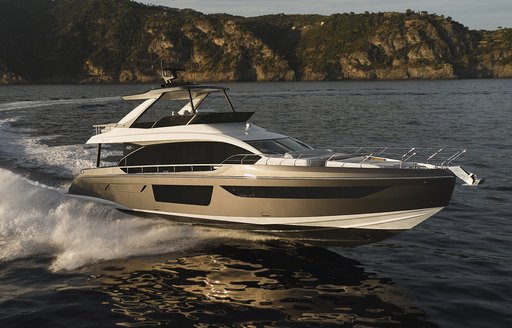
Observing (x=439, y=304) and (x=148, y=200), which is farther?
(x=148, y=200)

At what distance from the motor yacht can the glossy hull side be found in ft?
0.07

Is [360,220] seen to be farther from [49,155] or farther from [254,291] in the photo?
[49,155]

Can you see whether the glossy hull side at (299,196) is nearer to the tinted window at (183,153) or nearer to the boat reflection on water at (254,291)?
the tinted window at (183,153)

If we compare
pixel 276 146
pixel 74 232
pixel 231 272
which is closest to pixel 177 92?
pixel 276 146

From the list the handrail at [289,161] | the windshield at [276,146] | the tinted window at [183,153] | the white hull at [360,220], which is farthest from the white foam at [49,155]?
the white hull at [360,220]

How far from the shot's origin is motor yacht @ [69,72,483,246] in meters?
10.0

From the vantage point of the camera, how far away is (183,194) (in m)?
12.0

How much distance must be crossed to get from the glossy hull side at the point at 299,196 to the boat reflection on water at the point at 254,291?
0.91m

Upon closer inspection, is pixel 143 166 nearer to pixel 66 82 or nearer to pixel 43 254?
pixel 43 254

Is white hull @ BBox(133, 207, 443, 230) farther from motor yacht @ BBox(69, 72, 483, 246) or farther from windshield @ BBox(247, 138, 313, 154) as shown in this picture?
windshield @ BBox(247, 138, 313, 154)

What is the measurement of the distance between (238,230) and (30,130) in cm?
2625

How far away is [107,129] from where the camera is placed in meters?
14.3

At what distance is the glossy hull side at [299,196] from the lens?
9.89 m

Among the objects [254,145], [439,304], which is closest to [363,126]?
[254,145]
